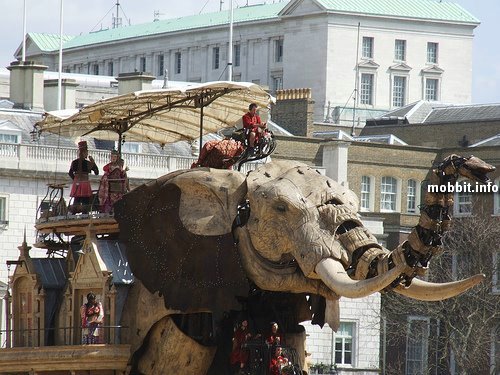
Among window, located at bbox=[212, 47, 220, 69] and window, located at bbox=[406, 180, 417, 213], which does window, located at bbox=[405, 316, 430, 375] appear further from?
window, located at bbox=[212, 47, 220, 69]

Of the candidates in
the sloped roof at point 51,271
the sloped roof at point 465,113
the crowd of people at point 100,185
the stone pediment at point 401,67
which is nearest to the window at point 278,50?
the stone pediment at point 401,67

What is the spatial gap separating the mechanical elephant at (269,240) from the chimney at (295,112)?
8162cm

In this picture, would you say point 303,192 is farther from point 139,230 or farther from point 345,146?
point 345,146

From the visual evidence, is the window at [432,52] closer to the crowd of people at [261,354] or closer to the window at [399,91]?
the window at [399,91]

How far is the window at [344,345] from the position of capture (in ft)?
309

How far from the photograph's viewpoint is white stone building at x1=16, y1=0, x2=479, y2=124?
6762 inches

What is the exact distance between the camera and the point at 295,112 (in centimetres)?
13050

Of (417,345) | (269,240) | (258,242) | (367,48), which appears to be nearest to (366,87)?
(367,48)

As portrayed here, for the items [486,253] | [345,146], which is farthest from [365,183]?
[486,253]

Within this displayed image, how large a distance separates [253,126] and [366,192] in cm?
7878

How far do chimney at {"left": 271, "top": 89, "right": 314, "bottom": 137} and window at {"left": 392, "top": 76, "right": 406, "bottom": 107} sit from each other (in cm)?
4122

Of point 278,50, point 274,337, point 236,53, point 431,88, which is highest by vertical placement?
point 278,50

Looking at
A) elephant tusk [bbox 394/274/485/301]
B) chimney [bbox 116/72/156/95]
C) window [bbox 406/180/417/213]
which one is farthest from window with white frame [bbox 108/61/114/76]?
elephant tusk [bbox 394/274/485/301]

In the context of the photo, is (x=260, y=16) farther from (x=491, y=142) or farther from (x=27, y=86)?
(x=27, y=86)
